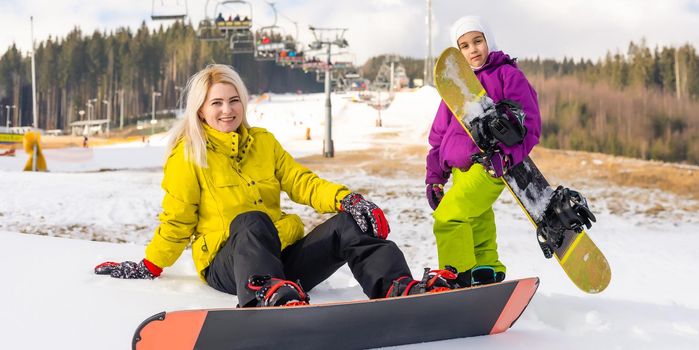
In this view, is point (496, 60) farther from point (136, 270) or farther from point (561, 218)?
point (136, 270)

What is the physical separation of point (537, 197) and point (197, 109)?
149cm

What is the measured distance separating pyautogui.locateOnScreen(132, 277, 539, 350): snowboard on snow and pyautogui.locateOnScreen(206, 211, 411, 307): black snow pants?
171 mm

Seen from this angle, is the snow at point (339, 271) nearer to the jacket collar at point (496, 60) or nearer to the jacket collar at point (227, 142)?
the jacket collar at point (227, 142)

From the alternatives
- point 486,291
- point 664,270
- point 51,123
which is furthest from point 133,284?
point 51,123

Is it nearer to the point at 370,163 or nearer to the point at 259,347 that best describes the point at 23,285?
the point at 259,347

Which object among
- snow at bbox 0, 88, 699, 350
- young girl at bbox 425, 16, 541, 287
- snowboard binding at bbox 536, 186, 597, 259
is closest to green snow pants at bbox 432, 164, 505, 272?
young girl at bbox 425, 16, 541, 287

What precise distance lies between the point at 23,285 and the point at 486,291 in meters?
2.21

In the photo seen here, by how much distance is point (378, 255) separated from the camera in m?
2.10

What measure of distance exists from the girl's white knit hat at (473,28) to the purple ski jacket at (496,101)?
0.06 m

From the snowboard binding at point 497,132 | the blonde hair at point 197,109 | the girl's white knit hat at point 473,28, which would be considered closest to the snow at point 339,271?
the blonde hair at point 197,109

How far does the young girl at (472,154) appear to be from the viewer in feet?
8.38

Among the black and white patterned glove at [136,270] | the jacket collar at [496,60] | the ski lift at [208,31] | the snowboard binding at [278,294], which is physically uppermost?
the ski lift at [208,31]

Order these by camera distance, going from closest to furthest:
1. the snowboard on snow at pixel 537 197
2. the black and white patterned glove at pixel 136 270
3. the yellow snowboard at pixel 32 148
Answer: the snowboard on snow at pixel 537 197
the black and white patterned glove at pixel 136 270
the yellow snowboard at pixel 32 148

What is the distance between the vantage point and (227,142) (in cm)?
247
